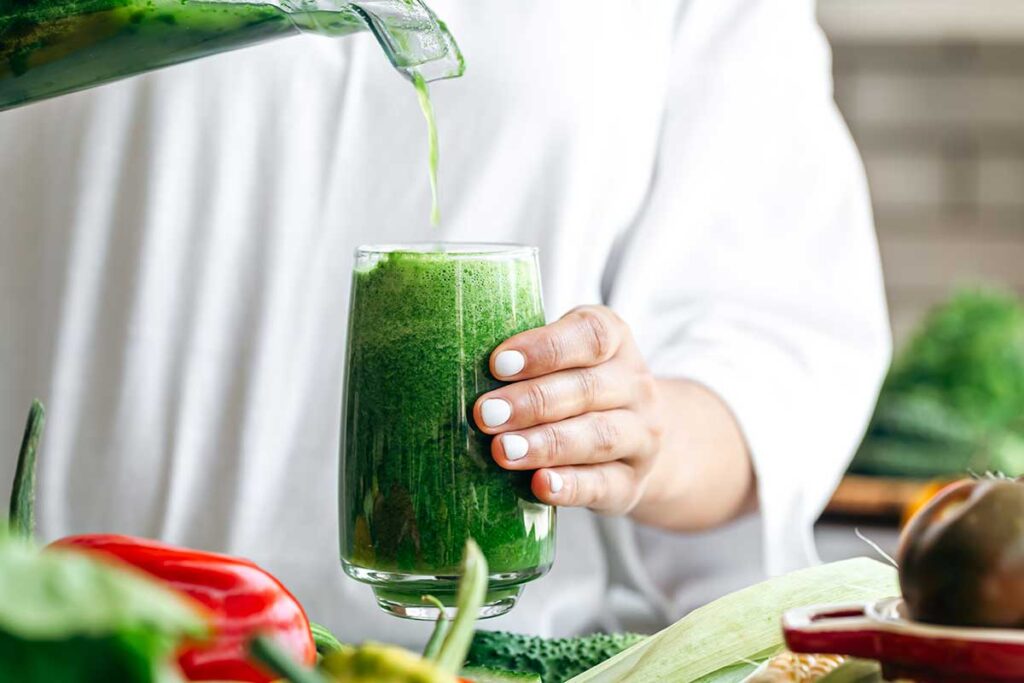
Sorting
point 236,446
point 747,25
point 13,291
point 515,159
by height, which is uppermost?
point 747,25

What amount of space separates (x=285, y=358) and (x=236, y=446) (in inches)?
3.9

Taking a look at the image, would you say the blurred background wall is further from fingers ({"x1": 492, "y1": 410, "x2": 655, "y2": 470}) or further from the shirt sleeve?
fingers ({"x1": 492, "y1": 410, "x2": 655, "y2": 470})

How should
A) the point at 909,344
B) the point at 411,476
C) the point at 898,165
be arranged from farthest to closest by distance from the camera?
the point at 898,165 < the point at 909,344 < the point at 411,476

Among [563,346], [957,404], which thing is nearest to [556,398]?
[563,346]

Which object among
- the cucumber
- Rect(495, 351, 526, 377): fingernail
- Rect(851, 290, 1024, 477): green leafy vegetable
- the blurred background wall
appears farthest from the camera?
the blurred background wall

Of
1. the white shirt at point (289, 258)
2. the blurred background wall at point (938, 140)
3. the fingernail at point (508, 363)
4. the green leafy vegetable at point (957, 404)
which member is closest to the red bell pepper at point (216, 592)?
the fingernail at point (508, 363)

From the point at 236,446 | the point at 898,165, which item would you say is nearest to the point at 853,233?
the point at 236,446

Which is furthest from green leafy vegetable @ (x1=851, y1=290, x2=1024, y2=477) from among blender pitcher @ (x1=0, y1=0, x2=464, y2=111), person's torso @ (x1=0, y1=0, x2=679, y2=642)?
blender pitcher @ (x1=0, y1=0, x2=464, y2=111)

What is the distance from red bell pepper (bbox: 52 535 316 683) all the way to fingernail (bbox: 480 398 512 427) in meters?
0.19

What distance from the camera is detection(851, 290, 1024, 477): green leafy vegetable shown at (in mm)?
2266

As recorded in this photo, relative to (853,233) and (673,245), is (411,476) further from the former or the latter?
(853,233)

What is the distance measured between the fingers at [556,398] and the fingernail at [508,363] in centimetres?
1

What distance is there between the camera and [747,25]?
50.6 inches

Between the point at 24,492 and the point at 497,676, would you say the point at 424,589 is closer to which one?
the point at 497,676
